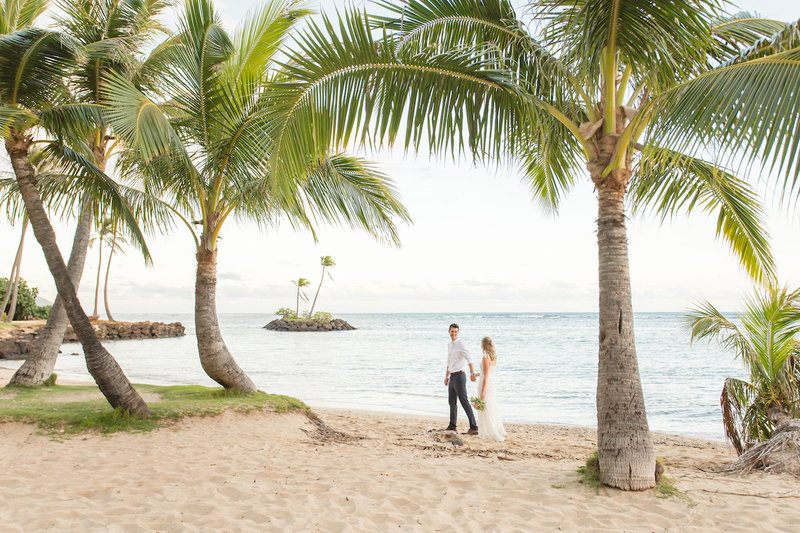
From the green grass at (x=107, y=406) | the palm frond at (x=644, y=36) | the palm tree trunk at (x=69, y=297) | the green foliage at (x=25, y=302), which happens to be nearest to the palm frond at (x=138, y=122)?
the palm tree trunk at (x=69, y=297)

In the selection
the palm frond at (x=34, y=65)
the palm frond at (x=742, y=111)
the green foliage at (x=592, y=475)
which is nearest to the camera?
the palm frond at (x=742, y=111)

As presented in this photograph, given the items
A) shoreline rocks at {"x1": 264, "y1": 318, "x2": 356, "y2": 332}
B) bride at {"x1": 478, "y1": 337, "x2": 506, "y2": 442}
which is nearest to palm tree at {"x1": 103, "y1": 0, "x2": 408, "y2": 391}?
bride at {"x1": 478, "y1": 337, "x2": 506, "y2": 442}

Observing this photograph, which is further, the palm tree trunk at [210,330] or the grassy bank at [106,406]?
the palm tree trunk at [210,330]

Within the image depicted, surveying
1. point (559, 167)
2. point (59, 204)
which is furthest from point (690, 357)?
point (59, 204)

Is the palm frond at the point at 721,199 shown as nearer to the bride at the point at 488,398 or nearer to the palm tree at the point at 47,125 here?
the bride at the point at 488,398

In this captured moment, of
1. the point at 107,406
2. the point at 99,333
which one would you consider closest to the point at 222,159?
the point at 107,406

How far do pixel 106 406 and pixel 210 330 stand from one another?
1.89 meters

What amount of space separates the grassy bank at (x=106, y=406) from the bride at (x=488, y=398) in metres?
2.98

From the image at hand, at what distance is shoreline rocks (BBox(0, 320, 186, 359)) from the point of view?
76.8 feet

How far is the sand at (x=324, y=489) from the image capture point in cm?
388

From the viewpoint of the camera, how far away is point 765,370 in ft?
20.5

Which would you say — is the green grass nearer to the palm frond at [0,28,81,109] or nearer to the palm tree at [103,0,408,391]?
the palm tree at [103,0,408,391]

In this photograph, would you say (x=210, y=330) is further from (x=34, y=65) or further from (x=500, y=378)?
(x=500, y=378)

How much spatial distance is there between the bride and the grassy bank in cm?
298
